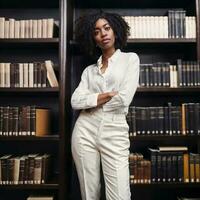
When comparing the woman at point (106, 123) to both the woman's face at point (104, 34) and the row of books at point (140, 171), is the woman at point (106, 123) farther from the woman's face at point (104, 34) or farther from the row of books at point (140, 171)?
the row of books at point (140, 171)

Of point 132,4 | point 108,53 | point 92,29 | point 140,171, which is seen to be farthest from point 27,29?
point 140,171

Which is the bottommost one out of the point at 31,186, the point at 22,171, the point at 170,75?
the point at 31,186

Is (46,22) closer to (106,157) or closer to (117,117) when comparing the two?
(117,117)

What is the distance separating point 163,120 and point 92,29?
0.79 meters

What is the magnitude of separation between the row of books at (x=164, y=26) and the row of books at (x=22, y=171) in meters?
1.13

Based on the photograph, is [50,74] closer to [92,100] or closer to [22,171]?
[92,100]

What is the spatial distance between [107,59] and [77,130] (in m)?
0.51

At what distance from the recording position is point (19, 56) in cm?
223

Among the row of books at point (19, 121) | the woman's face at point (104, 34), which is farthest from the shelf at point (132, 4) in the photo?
the row of books at point (19, 121)

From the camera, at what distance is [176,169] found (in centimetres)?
187

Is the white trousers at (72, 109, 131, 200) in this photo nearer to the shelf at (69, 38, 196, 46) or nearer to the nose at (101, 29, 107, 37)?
the nose at (101, 29, 107, 37)

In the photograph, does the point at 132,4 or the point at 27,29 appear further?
the point at 132,4

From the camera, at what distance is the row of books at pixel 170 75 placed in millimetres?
1891

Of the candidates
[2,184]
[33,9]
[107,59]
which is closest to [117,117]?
[107,59]
